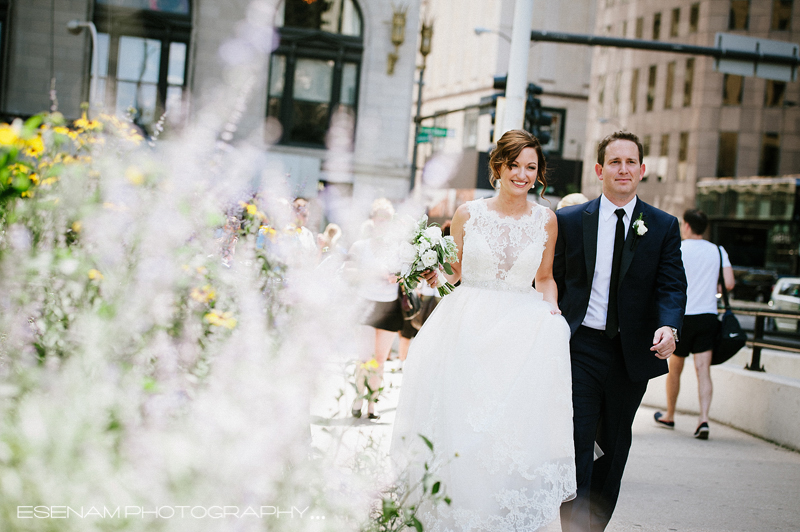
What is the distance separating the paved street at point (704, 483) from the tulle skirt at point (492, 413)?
0.85 feet

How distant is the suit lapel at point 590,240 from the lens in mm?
4375

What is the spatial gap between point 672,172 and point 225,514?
53.7m

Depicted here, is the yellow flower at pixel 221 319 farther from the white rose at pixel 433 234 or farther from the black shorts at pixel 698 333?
the black shorts at pixel 698 333

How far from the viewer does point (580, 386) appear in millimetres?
4340

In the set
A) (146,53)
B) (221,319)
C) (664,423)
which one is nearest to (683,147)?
(146,53)

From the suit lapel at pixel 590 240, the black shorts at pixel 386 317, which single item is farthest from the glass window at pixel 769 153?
the suit lapel at pixel 590 240

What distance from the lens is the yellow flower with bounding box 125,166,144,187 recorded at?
3484 mm

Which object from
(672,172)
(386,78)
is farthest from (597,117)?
(386,78)

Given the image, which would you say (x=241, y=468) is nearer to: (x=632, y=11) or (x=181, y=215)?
(x=181, y=215)

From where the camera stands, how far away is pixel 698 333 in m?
8.00

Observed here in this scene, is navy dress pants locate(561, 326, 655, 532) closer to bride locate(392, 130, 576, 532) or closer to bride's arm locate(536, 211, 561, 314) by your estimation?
bride locate(392, 130, 576, 532)

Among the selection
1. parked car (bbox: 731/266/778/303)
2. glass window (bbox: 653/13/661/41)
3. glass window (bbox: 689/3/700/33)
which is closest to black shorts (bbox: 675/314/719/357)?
parked car (bbox: 731/266/778/303)

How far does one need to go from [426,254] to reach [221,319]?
1.28m

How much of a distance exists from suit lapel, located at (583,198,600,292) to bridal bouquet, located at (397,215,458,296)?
29.1 inches
